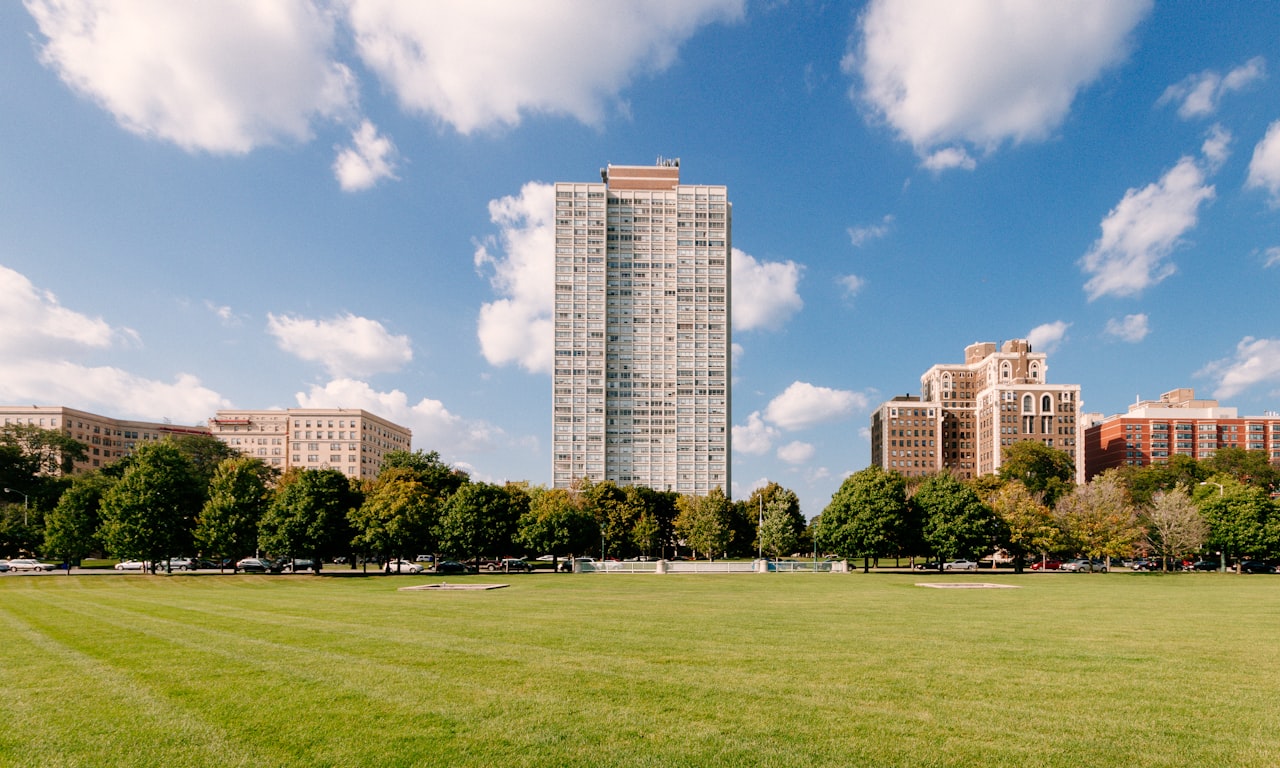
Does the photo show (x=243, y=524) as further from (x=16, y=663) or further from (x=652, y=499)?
(x=652, y=499)

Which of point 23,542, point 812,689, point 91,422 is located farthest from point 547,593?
point 91,422

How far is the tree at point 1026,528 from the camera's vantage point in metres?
77.1

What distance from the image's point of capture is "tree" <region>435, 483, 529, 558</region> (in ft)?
251

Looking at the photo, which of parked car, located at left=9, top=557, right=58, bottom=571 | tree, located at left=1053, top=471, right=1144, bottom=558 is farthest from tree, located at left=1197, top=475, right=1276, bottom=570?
parked car, located at left=9, top=557, right=58, bottom=571

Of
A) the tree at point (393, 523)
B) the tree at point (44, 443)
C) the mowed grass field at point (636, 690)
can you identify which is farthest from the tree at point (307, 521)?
the tree at point (44, 443)

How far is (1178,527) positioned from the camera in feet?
262

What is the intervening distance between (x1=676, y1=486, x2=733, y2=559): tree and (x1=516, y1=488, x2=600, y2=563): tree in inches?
817

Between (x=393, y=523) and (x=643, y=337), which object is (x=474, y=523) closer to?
(x=393, y=523)

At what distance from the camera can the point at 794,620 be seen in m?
28.1

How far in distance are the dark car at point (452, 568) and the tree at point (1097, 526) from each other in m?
68.1

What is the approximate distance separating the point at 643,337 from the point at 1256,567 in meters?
126

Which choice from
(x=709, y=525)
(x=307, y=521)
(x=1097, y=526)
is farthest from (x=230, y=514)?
(x=1097, y=526)

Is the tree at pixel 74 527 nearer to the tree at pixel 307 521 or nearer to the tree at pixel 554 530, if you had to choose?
the tree at pixel 307 521

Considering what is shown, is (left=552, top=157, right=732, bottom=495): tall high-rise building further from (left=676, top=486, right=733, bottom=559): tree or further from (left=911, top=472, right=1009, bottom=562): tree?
(left=911, top=472, right=1009, bottom=562): tree
